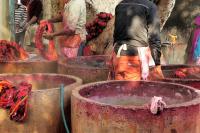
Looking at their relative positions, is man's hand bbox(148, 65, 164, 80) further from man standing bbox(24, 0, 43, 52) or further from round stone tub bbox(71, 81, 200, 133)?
man standing bbox(24, 0, 43, 52)

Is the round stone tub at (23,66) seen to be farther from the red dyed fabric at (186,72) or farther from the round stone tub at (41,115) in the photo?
the red dyed fabric at (186,72)

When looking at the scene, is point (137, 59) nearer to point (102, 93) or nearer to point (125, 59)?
point (125, 59)

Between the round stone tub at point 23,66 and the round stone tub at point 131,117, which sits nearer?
the round stone tub at point 131,117

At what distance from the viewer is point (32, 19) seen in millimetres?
11797

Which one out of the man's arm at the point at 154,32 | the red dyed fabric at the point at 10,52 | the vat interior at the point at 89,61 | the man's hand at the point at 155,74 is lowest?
the vat interior at the point at 89,61

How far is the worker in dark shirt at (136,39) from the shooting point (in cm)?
555

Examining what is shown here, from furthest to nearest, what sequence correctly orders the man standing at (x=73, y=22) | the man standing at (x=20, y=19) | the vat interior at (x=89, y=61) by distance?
the man standing at (x=20, y=19) → the man standing at (x=73, y=22) → the vat interior at (x=89, y=61)

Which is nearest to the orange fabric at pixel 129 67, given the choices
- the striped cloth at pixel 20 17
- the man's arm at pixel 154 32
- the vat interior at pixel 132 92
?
the man's arm at pixel 154 32

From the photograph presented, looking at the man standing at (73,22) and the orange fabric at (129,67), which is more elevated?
the man standing at (73,22)

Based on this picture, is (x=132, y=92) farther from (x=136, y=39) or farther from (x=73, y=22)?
(x=73, y=22)

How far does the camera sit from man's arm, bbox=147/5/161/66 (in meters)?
5.54

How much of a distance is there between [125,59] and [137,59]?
0.16 meters

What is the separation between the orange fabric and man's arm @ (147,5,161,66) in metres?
0.27

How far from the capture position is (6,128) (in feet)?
14.7
